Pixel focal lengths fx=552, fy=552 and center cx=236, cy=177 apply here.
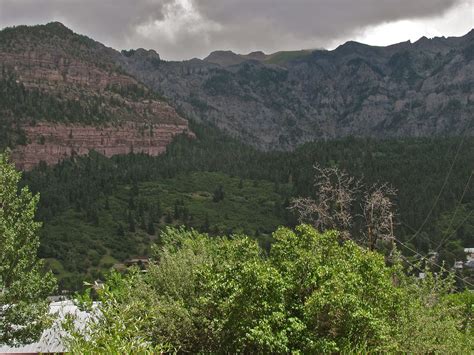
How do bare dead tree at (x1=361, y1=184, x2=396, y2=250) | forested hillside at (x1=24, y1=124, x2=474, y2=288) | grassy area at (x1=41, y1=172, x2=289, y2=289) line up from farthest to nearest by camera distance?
forested hillside at (x1=24, y1=124, x2=474, y2=288) < grassy area at (x1=41, y1=172, x2=289, y2=289) < bare dead tree at (x1=361, y1=184, x2=396, y2=250)

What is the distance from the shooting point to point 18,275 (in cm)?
2711

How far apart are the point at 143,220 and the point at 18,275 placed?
135 meters

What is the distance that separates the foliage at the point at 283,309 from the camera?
1498 centimetres

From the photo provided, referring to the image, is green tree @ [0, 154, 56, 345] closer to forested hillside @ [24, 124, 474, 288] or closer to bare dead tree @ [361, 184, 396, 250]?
bare dead tree @ [361, 184, 396, 250]

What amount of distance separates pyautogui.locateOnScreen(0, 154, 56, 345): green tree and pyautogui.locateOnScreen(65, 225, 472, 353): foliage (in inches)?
388

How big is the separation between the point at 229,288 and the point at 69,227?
146 meters

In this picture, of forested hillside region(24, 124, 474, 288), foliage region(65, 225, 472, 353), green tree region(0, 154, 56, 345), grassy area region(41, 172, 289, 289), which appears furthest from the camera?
forested hillside region(24, 124, 474, 288)

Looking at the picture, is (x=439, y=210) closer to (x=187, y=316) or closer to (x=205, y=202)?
(x=205, y=202)

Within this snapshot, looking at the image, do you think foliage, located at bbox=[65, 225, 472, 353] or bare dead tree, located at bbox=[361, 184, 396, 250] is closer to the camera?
foliage, located at bbox=[65, 225, 472, 353]

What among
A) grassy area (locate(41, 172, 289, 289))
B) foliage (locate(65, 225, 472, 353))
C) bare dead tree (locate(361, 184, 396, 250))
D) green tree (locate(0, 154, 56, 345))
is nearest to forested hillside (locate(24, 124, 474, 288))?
grassy area (locate(41, 172, 289, 289))

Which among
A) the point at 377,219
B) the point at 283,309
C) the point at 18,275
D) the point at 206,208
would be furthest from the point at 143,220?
the point at 283,309

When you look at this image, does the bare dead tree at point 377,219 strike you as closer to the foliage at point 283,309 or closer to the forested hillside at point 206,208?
the foliage at point 283,309

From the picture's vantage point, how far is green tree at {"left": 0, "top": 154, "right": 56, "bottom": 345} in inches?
1045

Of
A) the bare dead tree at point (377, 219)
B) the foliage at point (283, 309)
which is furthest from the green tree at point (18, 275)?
the bare dead tree at point (377, 219)
